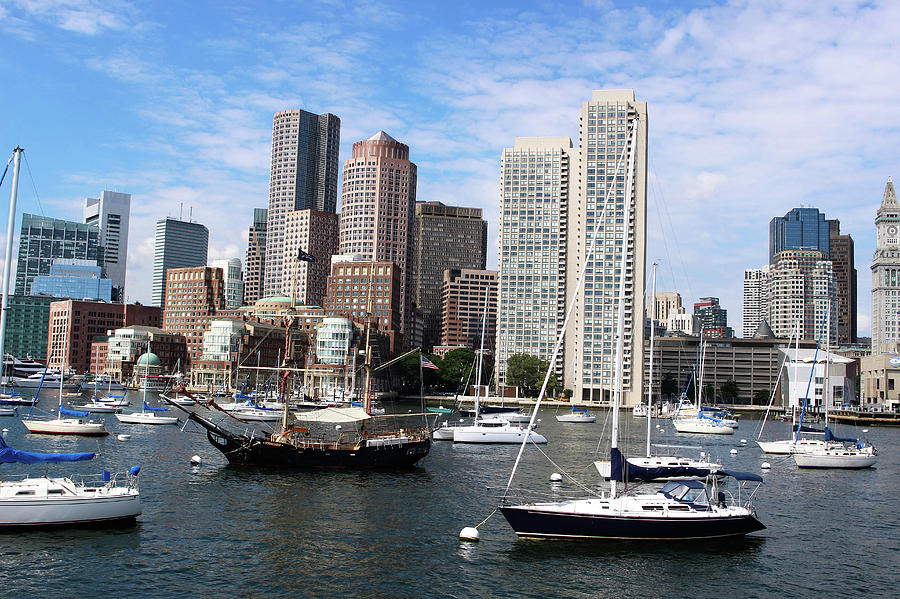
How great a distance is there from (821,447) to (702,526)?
155ft

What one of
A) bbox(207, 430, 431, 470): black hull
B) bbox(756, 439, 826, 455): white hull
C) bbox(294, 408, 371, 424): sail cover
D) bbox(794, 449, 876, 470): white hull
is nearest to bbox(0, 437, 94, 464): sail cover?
bbox(207, 430, 431, 470): black hull

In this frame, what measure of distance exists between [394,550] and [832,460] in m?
58.5

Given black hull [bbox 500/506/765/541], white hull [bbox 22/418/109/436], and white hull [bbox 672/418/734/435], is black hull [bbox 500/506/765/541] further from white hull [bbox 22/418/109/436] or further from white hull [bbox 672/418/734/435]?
white hull [bbox 672/418/734/435]

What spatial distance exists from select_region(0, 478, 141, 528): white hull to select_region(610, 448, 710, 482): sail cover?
27.7 metres

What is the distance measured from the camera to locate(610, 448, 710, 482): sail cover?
43.6 m

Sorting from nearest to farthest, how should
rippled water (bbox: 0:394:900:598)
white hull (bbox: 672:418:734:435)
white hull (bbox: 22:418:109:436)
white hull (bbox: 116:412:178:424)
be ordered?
rippled water (bbox: 0:394:900:598) → white hull (bbox: 22:418:109:436) → white hull (bbox: 116:412:178:424) → white hull (bbox: 672:418:734:435)

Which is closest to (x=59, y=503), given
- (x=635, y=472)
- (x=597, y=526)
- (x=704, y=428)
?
(x=597, y=526)

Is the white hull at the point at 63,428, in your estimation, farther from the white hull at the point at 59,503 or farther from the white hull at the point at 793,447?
the white hull at the point at 793,447

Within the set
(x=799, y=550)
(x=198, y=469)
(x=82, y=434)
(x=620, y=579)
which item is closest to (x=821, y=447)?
(x=799, y=550)

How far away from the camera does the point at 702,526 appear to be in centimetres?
4309

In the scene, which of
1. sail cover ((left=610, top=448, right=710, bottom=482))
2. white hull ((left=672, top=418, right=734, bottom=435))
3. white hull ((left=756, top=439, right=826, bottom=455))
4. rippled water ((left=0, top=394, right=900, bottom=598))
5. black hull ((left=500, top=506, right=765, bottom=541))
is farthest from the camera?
white hull ((left=672, top=418, right=734, bottom=435))

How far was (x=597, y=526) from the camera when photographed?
41844 mm

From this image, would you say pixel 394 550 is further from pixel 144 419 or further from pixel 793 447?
pixel 144 419

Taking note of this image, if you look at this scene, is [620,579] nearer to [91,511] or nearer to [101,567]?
[101,567]
